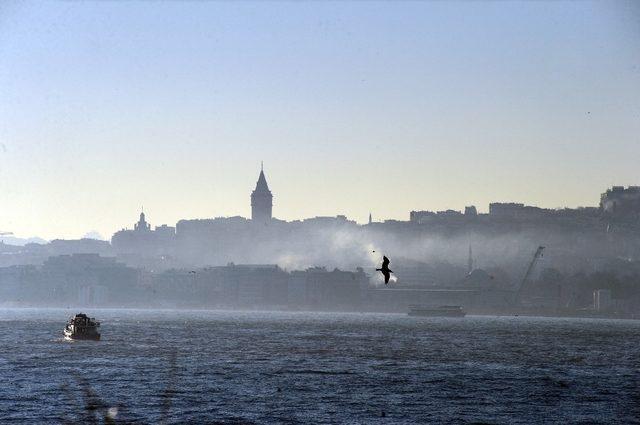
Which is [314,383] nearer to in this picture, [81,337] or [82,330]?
[81,337]

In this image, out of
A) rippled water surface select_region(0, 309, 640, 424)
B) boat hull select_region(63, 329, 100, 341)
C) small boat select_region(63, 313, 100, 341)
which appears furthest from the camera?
small boat select_region(63, 313, 100, 341)

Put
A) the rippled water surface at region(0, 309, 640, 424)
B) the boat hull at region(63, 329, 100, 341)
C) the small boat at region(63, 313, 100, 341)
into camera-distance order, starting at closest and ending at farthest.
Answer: the rippled water surface at region(0, 309, 640, 424) < the boat hull at region(63, 329, 100, 341) < the small boat at region(63, 313, 100, 341)

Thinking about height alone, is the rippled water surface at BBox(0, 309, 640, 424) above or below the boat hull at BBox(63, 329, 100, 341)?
below

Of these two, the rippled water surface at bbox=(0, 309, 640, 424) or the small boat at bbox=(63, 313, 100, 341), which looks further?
the small boat at bbox=(63, 313, 100, 341)

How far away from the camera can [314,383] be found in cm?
10256

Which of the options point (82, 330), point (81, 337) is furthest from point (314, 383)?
point (82, 330)

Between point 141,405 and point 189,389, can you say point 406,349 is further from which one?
point 141,405

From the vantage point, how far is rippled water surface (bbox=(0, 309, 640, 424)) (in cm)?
8138

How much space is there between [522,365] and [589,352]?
34390 millimetres

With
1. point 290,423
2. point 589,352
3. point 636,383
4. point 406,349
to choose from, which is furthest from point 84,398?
point 589,352

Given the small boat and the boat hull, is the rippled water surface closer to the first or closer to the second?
the boat hull

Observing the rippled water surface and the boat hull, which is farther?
the boat hull

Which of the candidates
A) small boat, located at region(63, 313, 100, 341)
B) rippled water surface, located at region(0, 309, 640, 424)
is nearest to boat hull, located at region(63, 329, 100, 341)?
small boat, located at region(63, 313, 100, 341)

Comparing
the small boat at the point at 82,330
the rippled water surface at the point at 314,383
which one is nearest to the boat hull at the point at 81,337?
the small boat at the point at 82,330
